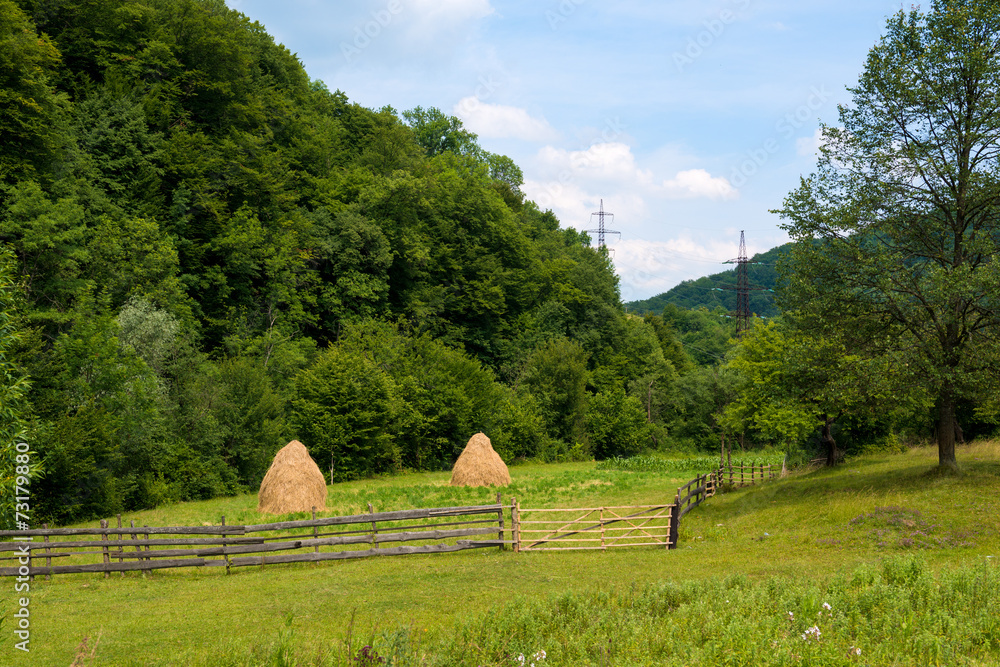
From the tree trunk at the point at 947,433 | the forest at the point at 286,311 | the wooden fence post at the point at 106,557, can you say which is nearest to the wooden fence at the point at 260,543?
the wooden fence post at the point at 106,557

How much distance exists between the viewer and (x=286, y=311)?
145ft

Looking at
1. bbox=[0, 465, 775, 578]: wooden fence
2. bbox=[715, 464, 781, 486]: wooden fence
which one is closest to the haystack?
bbox=[0, 465, 775, 578]: wooden fence

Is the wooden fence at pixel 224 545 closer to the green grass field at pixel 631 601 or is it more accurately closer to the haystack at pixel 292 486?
the green grass field at pixel 631 601

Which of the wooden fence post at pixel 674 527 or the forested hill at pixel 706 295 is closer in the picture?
the wooden fence post at pixel 674 527

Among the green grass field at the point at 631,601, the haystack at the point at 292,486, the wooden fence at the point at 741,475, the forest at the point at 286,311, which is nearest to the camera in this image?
the green grass field at the point at 631,601

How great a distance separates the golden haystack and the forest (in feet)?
23.2

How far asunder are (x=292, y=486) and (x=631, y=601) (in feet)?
51.6

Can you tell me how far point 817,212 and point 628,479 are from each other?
60.4ft

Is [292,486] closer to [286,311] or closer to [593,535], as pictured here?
[593,535]

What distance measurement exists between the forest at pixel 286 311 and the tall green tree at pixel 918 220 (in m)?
0.25

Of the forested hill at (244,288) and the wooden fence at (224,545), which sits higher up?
the forested hill at (244,288)

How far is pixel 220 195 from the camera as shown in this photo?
42.4 metres

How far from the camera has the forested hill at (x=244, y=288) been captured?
2706 cm

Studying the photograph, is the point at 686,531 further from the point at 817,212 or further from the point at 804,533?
the point at 817,212
